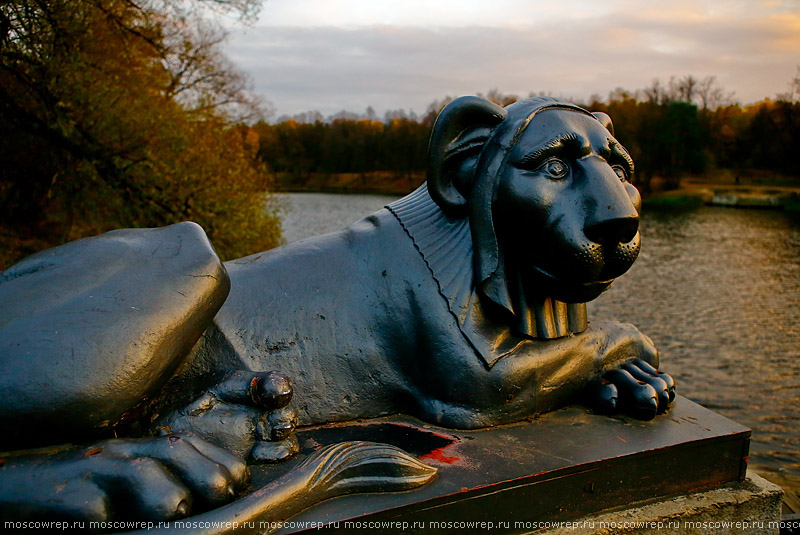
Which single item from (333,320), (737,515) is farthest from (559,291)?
(737,515)

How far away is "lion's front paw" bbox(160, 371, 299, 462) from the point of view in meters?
2.36

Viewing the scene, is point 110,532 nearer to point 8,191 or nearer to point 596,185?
point 596,185

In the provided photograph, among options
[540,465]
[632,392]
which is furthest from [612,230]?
[540,465]

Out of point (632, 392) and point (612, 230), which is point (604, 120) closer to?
point (612, 230)

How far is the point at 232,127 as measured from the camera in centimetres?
1953

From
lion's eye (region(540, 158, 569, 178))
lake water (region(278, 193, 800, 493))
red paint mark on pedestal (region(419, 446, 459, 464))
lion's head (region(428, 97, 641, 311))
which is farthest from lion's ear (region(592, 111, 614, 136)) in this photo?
lake water (region(278, 193, 800, 493))

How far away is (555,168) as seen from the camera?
261cm

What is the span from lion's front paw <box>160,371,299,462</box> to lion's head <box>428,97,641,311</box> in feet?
3.07

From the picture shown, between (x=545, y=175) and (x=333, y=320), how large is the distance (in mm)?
1044

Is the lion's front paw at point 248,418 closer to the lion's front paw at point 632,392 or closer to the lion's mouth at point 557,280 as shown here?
the lion's mouth at point 557,280

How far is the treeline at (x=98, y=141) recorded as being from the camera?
37.9 ft

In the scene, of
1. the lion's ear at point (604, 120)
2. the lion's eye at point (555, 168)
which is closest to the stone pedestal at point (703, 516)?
the lion's eye at point (555, 168)

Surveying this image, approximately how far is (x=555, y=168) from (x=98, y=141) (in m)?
11.8

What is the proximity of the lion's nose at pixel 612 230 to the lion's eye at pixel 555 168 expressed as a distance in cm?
25
